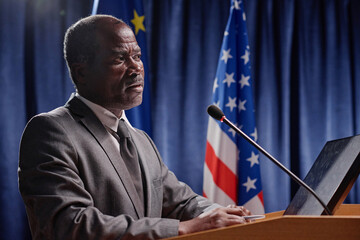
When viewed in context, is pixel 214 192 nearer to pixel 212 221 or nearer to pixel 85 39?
pixel 85 39

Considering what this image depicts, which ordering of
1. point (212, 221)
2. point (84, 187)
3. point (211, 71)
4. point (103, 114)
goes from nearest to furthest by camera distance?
point (212, 221) < point (84, 187) < point (103, 114) < point (211, 71)

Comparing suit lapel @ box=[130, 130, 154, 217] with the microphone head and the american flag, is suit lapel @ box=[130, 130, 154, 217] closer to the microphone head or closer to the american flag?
the microphone head

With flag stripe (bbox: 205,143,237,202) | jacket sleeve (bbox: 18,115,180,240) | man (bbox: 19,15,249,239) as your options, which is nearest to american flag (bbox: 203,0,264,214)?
flag stripe (bbox: 205,143,237,202)

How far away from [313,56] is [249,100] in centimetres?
107

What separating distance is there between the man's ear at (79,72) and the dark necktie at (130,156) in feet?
0.79

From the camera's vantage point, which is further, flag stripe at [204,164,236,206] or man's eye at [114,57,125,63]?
flag stripe at [204,164,236,206]

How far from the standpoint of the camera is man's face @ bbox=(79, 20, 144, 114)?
1.62m

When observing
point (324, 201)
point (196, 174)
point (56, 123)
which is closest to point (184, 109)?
point (196, 174)

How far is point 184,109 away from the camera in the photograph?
351 centimetres

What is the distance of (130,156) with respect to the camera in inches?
62.4

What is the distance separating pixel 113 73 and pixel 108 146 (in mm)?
307

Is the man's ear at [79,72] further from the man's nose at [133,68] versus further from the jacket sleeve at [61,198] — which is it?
the jacket sleeve at [61,198]

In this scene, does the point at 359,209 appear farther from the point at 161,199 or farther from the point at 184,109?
the point at 184,109

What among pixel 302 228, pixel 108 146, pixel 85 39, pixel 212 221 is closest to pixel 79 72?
pixel 85 39
